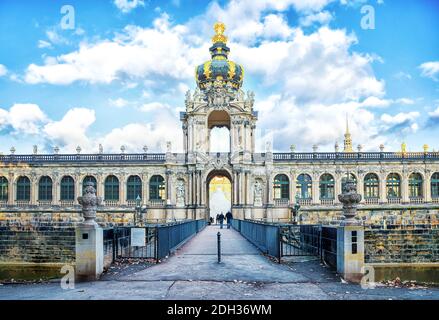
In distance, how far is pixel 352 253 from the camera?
13219mm

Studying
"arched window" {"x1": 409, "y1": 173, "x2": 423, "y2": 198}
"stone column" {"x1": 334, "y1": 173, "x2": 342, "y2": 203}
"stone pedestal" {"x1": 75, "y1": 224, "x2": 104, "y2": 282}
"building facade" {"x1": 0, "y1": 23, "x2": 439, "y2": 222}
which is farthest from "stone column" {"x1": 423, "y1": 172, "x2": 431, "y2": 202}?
"stone pedestal" {"x1": 75, "y1": 224, "x2": 104, "y2": 282}

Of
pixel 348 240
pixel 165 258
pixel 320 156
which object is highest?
pixel 320 156

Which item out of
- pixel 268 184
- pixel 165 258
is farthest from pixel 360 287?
pixel 268 184

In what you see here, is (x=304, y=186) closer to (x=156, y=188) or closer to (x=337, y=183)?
(x=337, y=183)

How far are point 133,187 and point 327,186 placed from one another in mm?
21729

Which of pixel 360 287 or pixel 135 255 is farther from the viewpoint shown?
pixel 135 255

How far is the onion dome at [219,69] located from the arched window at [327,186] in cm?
1485

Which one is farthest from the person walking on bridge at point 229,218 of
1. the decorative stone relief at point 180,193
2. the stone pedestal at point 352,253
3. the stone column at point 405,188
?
the stone pedestal at point 352,253

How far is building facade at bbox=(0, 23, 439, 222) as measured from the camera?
4881cm

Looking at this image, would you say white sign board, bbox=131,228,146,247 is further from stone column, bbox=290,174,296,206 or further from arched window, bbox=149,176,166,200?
stone column, bbox=290,174,296,206
